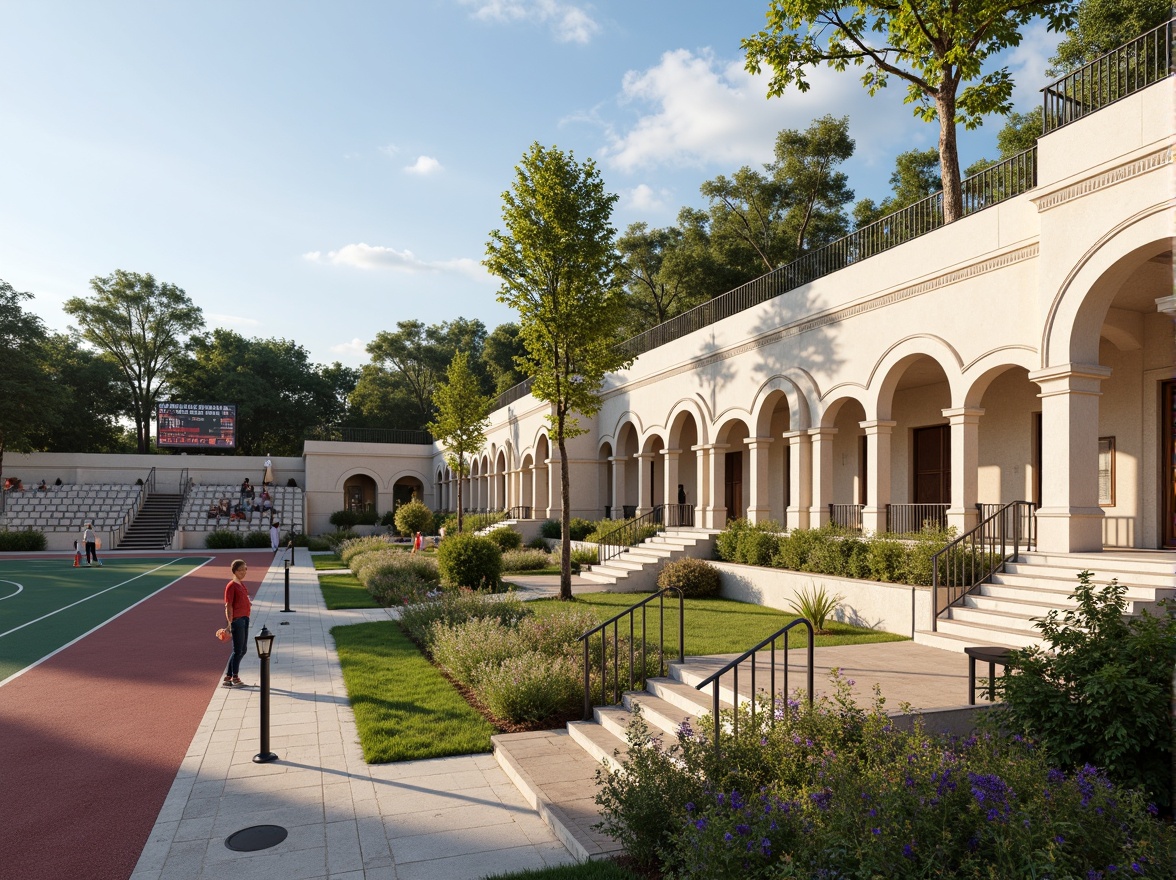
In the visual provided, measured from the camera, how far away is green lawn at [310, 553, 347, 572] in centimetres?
2718

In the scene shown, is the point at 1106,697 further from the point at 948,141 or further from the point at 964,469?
the point at 948,141

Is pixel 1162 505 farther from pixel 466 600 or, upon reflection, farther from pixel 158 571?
pixel 158 571

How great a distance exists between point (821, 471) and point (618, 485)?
10.7 m

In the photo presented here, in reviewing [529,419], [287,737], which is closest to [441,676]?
[287,737]

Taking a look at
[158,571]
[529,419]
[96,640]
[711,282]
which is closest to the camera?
[96,640]

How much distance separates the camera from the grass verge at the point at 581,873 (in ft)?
14.7

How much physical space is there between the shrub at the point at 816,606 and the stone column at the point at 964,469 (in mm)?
2484

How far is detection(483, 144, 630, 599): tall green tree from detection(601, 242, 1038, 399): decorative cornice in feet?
13.0

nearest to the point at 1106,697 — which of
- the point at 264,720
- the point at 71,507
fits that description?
the point at 264,720

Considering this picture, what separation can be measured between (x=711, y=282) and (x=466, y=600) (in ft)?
93.9

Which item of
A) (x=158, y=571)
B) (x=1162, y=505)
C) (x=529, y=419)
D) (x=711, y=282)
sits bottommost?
(x=158, y=571)

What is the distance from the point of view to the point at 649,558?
62.5 feet

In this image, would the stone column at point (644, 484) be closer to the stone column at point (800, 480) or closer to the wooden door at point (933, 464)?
the stone column at point (800, 480)

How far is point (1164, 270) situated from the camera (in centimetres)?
1177
